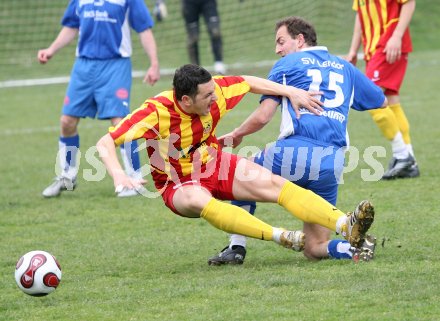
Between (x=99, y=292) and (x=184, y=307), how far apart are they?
0.68 m

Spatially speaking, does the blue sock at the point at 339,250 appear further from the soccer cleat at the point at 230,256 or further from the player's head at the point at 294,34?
the player's head at the point at 294,34

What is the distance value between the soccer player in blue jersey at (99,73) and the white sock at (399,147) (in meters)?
2.33

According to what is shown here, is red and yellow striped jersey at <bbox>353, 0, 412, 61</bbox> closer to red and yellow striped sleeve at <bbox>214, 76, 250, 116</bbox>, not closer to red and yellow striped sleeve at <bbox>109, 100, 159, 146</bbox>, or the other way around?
red and yellow striped sleeve at <bbox>214, 76, 250, 116</bbox>

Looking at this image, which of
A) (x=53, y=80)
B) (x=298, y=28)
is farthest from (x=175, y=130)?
(x=53, y=80)

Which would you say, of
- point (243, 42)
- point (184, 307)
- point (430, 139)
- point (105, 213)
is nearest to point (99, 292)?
point (184, 307)

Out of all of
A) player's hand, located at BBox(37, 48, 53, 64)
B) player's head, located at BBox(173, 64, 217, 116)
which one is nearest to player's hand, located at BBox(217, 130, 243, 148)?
player's head, located at BBox(173, 64, 217, 116)

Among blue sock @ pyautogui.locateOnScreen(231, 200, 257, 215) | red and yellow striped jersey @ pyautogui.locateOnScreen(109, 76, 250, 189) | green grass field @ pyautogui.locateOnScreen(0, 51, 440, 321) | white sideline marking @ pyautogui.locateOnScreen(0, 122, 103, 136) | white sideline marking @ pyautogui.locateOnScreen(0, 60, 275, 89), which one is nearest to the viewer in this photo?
green grass field @ pyautogui.locateOnScreen(0, 51, 440, 321)

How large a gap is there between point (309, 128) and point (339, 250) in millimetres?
743

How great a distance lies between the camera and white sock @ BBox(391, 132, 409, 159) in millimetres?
8422

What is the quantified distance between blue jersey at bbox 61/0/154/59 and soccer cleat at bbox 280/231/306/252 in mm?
4066

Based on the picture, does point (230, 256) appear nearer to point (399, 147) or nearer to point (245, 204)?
point (245, 204)

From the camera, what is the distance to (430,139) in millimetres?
10633

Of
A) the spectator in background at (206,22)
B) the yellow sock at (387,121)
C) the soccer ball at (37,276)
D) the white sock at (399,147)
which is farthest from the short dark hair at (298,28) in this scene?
the spectator in background at (206,22)

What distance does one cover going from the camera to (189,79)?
5312 mm
